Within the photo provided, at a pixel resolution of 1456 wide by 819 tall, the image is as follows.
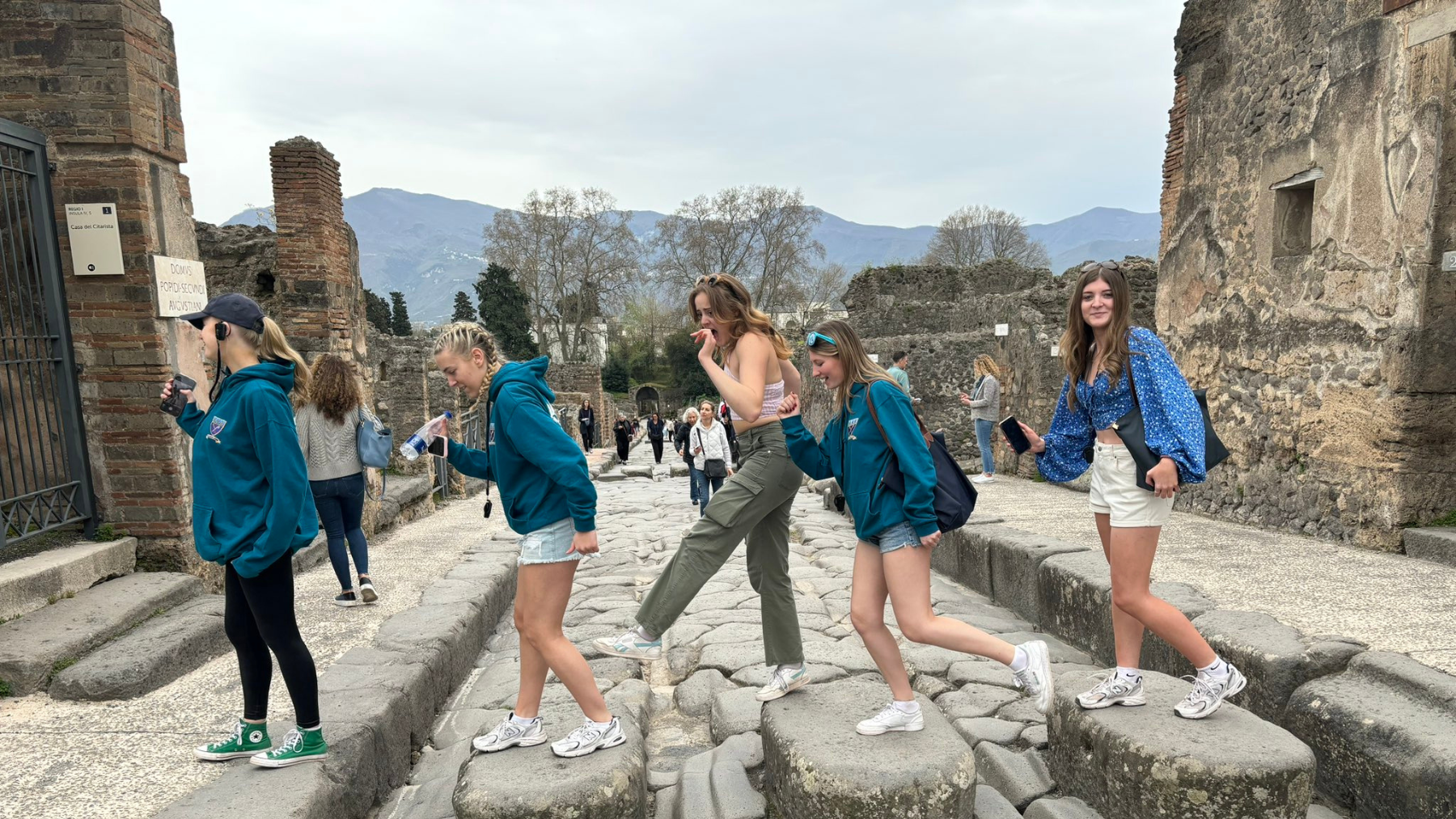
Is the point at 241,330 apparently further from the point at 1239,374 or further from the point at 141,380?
the point at 1239,374

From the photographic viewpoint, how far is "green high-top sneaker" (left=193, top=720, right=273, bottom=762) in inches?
119

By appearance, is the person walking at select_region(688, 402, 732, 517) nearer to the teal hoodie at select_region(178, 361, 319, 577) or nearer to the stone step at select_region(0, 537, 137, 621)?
the stone step at select_region(0, 537, 137, 621)

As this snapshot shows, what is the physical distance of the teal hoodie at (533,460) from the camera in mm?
2830

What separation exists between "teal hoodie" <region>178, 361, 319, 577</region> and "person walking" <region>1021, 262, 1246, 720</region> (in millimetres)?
2682

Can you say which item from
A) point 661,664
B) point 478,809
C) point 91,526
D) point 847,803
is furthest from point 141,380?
point 847,803

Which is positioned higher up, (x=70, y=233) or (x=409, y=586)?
(x=70, y=233)

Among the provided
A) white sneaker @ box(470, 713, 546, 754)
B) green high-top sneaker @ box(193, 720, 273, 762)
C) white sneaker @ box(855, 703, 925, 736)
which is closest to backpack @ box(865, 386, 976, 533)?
white sneaker @ box(855, 703, 925, 736)

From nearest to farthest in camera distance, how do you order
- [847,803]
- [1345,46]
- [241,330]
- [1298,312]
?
[847,803]
[241,330]
[1345,46]
[1298,312]

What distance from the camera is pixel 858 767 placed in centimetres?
260

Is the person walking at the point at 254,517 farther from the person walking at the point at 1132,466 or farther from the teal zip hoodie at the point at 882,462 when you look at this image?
the person walking at the point at 1132,466

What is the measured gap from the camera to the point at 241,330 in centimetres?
307

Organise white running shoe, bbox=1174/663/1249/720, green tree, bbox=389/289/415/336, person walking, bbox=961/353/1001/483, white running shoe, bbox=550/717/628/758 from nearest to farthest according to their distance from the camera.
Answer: white running shoe, bbox=1174/663/1249/720, white running shoe, bbox=550/717/628/758, person walking, bbox=961/353/1001/483, green tree, bbox=389/289/415/336

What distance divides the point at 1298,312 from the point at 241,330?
22.9 feet

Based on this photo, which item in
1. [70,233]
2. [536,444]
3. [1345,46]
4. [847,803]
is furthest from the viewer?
[1345,46]
